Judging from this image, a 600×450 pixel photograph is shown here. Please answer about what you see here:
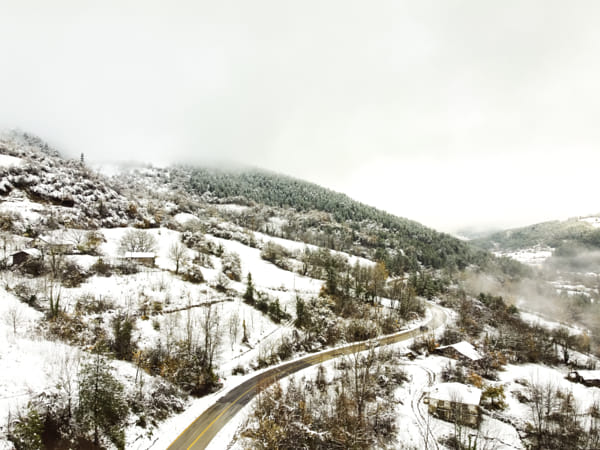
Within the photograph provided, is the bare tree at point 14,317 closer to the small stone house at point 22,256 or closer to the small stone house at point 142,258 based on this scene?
the small stone house at point 22,256

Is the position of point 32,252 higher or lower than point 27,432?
higher

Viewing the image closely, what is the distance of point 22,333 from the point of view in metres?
A: 27.1

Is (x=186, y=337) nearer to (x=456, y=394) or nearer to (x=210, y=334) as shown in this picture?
(x=210, y=334)

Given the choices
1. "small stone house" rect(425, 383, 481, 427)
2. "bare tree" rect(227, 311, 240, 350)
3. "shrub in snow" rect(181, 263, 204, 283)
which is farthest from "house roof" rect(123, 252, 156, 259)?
"small stone house" rect(425, 383, 481, 427)

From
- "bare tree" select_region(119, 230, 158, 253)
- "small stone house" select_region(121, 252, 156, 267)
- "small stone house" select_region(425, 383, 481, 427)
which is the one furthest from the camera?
"bare tree" select_region(119, 230, 158, 253)

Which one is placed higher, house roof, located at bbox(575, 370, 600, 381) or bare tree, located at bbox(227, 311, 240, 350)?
bare tree, located at bbox(227, 311, 240, 350)

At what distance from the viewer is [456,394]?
34.9m

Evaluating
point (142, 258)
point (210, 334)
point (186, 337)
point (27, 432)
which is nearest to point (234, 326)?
point (210, 334)

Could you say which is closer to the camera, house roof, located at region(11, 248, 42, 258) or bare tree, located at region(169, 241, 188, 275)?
house roof, located at region(11, 248, 42, 258)

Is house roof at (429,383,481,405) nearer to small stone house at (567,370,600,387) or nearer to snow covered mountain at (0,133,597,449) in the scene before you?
snow covered mountain at (0,133,597,449)

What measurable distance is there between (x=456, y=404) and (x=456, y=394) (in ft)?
5.12

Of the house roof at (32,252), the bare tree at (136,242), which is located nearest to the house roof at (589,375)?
the bare tree at (136,242)

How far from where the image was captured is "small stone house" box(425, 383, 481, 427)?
34156 mm

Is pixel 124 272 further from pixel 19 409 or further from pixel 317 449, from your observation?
pixel 317 449
